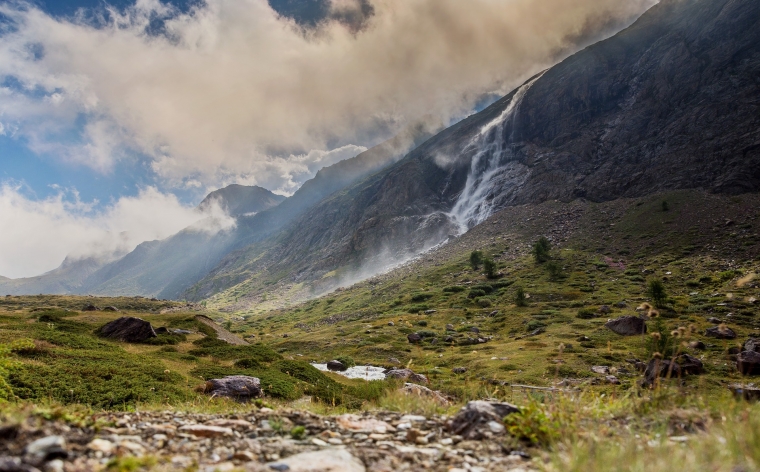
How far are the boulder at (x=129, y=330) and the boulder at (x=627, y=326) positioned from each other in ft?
170

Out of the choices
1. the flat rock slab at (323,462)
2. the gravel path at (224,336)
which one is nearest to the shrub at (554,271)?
the gravel path at (224,336)

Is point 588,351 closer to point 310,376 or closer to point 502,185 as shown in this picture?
point 310,376

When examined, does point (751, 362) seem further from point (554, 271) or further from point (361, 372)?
point (554, 271)

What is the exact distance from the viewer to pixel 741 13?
13050 centimetres

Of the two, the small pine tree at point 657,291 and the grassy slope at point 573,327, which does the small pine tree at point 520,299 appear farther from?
the small pine tree at point 657,291

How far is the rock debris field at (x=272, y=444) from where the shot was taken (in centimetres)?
446

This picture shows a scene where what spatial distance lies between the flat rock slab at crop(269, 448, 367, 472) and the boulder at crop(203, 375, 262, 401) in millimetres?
15491

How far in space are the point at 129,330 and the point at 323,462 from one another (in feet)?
114

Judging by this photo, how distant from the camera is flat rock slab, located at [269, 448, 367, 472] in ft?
15.5

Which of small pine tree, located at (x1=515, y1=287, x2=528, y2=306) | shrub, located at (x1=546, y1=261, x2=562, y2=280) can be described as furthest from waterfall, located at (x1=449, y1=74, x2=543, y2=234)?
small pine tree, located at (x1=515, y1=287, x2=528, y2=306)

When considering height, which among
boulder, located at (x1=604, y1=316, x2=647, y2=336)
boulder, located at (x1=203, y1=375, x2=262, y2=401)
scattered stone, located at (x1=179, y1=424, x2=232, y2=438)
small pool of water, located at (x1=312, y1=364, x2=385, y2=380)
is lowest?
small pool of water, located at (x1=312, y1=364, x2=385, y2=380)

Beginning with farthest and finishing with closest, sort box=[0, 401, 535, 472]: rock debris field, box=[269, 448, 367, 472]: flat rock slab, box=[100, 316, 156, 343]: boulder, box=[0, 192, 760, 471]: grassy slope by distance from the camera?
1. box=[100, 316, 156, 343]: boulder
2. box=[0, 192, 760, 471]: grassy slope
3. box=[269, 448, 367, 472]: flat rock slab
4. box=[0, 401, 535, 472]: rock debris field

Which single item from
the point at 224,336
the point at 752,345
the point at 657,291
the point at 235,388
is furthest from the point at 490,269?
the point at 235,388

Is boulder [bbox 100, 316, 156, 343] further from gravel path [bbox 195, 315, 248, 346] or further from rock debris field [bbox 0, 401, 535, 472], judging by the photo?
rock debris field [bbox 0, 401, 535, 472]
